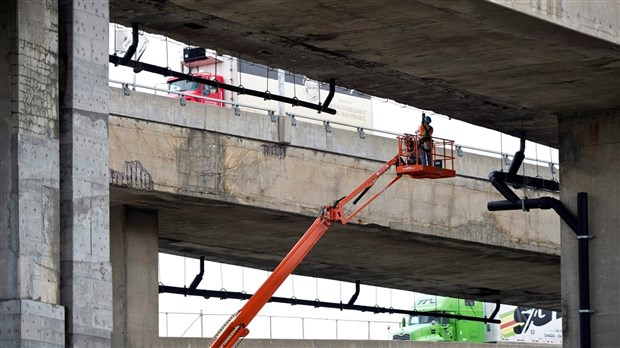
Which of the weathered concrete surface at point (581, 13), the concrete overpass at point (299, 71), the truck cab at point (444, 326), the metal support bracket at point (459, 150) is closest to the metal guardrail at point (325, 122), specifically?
the metal support bracket at point (459, 150)

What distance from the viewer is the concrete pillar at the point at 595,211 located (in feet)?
82.1

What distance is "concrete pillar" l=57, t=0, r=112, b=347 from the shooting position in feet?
52.1

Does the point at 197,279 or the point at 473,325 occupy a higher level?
the point at 473,325

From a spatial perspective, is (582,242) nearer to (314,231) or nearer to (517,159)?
(517,159)

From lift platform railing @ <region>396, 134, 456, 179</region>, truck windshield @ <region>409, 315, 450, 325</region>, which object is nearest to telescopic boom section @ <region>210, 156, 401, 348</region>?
lift platform railing @ <region>396, 134, 456, 179</region>

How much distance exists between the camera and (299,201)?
30.8 meters

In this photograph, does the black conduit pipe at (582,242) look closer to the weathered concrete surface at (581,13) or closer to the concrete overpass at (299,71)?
the concrete overpass at (299,71)

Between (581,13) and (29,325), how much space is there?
9195mm

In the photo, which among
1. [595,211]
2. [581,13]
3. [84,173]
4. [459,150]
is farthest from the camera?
[459,150]

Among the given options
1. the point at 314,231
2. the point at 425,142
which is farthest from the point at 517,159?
the point at 314,231

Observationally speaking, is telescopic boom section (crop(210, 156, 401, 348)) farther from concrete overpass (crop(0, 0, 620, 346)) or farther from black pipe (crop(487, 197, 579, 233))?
black pipe (crop(487, 197, 579, 233))

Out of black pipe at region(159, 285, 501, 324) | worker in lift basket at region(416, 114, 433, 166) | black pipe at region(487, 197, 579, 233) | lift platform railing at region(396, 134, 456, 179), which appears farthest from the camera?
black pipe at region(159, 285, 501, 324)

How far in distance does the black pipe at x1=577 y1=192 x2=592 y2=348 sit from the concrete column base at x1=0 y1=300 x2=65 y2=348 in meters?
11.5

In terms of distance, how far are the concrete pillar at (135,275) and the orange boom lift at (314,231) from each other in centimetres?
204
